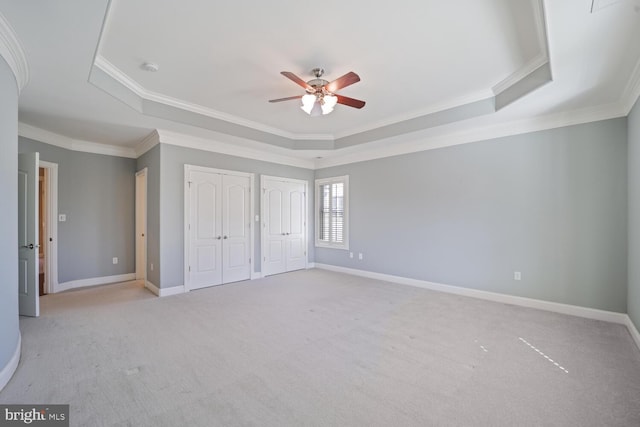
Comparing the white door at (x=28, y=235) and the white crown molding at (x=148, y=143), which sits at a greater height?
the white crown molding at (x=148, y=143)

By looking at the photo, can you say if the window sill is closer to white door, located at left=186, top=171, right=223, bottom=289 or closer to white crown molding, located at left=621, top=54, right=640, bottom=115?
white door, located at left=186, top=171, right=223, bottom=289

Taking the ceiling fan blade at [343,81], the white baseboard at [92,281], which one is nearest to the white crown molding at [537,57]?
the ceiling fan blade at [343,81]

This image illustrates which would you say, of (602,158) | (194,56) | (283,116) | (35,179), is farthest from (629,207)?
(35,179)

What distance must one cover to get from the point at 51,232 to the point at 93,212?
0.69 m

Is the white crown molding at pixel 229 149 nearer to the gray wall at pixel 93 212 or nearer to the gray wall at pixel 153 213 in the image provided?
the gray wall at pixel 153 213

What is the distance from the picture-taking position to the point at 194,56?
2.88m

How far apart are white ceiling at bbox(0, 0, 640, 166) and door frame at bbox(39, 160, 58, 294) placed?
77cm

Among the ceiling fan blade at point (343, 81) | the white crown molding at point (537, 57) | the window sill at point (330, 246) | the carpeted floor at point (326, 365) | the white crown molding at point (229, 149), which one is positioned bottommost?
the carpeted floor at point (326, 365)

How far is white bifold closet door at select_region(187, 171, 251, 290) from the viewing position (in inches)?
195

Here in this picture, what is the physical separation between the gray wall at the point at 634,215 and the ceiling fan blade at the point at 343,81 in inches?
115

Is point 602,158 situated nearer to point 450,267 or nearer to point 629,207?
point 629,207

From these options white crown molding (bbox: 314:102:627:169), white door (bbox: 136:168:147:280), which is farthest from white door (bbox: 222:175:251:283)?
white crown molding (bbox: 314:102:627:169)

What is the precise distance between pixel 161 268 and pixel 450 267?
185 inches

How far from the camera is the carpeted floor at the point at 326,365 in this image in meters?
1.89
